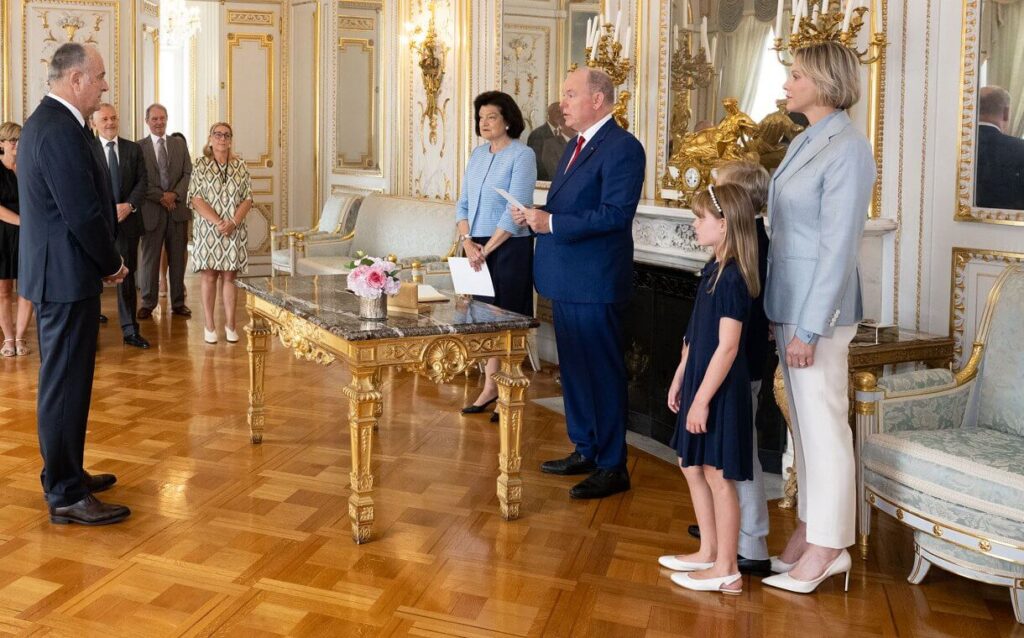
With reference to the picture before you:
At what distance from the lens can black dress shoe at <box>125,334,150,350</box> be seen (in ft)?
23.9

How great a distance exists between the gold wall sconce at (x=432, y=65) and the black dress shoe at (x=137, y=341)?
8.99ft

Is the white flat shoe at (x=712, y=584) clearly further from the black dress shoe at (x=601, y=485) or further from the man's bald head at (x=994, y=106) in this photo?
the man's bald head at (x=994, y=106)

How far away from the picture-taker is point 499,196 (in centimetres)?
515

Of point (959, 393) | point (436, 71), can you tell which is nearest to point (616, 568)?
point (959, 393)

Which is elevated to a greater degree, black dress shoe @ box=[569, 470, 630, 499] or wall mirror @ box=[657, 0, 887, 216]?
wall mirror @ box=[657, 0, 887, 216]

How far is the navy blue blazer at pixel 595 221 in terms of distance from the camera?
4.08m

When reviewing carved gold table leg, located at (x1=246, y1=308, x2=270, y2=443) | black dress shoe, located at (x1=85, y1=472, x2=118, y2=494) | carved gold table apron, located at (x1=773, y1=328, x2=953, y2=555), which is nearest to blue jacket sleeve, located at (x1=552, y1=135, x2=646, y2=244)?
carved gold table apron, located at (x1=773, y1=328, x2=953, y2=555)

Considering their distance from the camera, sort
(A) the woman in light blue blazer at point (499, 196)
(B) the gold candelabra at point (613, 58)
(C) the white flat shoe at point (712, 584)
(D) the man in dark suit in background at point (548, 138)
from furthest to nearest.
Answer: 1. (D) the man in dark suit in background at point (548, 138)
2. (B) the gold candelabra at point (613, 58)
3. (A) the woman in light blue blazer at point (499, 196)
4. (C) the white flat shoe at point (712, 584)

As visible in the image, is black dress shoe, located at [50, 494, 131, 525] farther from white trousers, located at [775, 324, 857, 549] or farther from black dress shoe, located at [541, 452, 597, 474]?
white trousers, located at [775, 324, 857, 549]

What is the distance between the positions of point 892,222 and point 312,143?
784 centimetres

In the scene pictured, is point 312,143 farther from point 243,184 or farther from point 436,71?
point 243,184

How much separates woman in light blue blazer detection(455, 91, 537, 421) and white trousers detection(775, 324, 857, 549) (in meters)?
1.99

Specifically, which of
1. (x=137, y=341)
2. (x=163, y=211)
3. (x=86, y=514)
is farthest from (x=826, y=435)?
(x=163, y=211)

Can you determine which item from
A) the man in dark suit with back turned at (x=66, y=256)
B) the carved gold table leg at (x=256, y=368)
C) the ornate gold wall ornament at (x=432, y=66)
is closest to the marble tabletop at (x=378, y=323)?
the carved gold table leg at (x=256, y=368)
